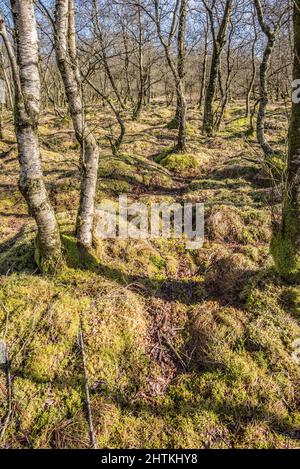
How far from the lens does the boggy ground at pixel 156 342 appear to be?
3092 millimetres

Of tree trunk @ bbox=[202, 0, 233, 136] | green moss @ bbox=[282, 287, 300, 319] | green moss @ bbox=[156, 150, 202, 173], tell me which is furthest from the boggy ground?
tree trunk @ bbox=[202, 0, 233, 136]

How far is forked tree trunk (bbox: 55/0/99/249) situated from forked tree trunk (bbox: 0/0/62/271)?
23.7 inches

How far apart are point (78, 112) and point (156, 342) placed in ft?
10.9

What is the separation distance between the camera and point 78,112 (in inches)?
167

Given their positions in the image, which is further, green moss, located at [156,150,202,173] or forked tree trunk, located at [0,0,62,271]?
green moss, located at [156,150,202,173]

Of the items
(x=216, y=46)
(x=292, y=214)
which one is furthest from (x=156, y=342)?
(x=216, y=46)

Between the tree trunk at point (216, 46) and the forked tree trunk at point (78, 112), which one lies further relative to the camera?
the tree trunk at point (216, 46)

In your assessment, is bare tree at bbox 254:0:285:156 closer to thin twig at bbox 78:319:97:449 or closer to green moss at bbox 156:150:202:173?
green moss at bbox 156:150:202:173

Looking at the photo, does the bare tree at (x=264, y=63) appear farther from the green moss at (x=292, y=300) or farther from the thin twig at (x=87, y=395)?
the thin twig at (x=87, y=395)

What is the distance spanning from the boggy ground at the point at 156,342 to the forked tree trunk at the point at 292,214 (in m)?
0.25

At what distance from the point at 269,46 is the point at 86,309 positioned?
29.2 feet

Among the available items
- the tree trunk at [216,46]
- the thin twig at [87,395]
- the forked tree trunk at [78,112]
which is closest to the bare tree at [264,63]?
the tree trunk at [216,46]

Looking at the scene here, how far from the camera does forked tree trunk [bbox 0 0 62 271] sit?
10.5 feet

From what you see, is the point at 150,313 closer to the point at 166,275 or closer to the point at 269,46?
the point at 166,275
